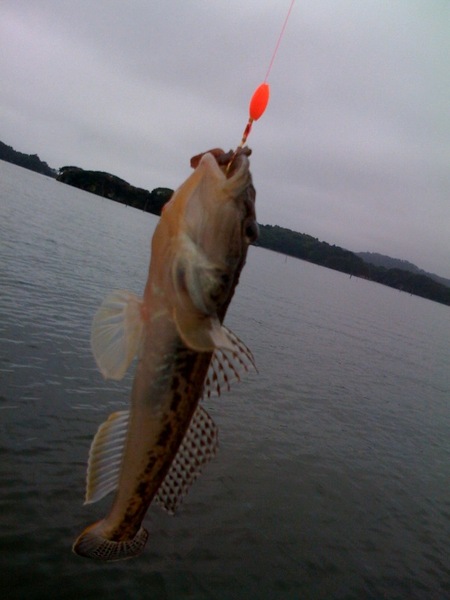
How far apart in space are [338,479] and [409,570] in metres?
3.44

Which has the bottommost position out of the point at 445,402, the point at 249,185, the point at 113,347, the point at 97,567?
the point at 97,567

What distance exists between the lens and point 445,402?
27516 mm

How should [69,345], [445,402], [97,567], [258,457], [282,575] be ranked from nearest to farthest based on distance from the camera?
1. [97,567]
2. [282,575]
3. [258,457]
4. [69,345]
5. [445,402]

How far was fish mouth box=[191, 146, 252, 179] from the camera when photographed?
2902 mm

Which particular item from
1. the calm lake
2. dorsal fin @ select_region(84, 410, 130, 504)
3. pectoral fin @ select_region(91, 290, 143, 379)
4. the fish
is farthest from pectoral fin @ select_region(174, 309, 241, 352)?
the calm lake

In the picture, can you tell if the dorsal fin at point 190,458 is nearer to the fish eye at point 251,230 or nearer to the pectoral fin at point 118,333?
the pectoral fin at point 118,333

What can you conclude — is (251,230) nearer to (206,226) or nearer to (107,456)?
(206,226)

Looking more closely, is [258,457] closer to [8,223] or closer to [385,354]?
[385,354]

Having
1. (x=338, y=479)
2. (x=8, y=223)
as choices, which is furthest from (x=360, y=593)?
(x=8, y=223)

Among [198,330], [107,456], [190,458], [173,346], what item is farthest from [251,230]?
[107,456]

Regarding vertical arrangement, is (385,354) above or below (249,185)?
below

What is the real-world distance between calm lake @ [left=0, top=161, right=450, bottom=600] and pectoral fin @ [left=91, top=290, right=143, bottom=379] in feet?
21.1

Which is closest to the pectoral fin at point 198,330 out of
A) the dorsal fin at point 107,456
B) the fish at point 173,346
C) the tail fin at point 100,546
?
the fish at point 173,346

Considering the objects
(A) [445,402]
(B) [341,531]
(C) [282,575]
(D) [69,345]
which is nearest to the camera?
(C) [282,575]
